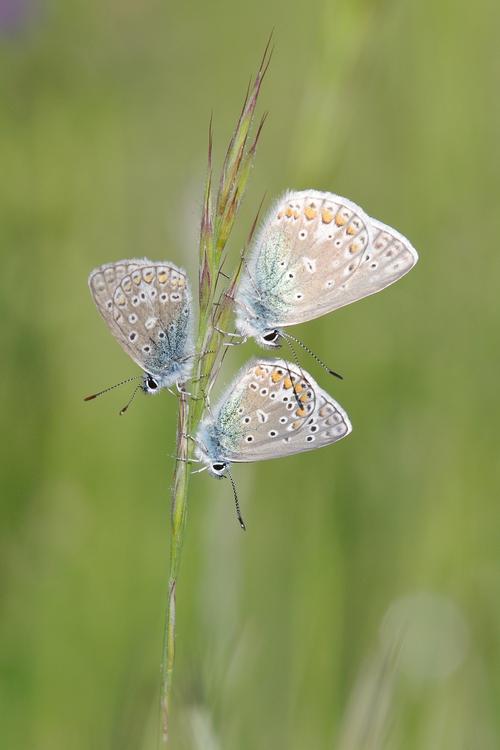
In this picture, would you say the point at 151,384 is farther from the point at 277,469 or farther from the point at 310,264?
the point at 277,469

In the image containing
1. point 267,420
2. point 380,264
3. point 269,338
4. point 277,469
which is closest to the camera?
point 267,420

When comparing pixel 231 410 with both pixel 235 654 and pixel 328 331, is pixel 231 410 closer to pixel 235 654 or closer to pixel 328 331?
pixel 235 654

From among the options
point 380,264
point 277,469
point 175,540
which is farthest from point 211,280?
point 277,469

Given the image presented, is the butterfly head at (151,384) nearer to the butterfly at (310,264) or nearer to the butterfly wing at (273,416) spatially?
the butterfly wing at (273,416)

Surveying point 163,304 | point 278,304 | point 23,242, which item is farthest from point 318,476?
point 23,242

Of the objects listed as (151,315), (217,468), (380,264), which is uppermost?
(380,264)

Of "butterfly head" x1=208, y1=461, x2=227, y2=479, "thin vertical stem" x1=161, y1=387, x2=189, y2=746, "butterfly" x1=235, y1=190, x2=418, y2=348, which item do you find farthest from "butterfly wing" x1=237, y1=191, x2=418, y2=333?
"thin vertical stem" x1=161, y1=387, x2=189, y2=746

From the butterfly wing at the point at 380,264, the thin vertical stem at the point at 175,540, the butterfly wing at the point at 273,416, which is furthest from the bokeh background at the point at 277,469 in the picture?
the butterfly wing at the point at 273,416
